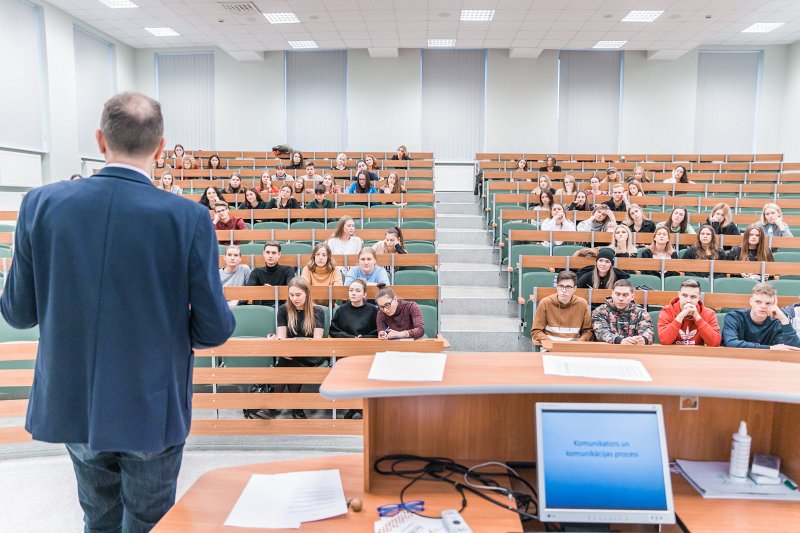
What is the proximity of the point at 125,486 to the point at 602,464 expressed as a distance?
1.05m

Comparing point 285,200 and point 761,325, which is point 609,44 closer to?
point 285,200

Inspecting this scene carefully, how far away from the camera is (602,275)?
14.1ft

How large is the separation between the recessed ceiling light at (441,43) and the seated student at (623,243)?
22.5 feet

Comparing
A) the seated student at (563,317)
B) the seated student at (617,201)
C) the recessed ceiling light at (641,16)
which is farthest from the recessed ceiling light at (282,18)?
the seated student at (563,317)

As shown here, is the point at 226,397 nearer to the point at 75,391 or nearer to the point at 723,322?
the point at 75,391

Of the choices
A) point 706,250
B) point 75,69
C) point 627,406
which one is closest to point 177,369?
point 627,406

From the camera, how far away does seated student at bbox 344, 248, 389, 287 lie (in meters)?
4.39

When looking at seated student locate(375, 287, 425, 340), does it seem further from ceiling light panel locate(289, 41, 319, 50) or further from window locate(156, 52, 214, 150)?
window locate(156, 52, 214, 150)

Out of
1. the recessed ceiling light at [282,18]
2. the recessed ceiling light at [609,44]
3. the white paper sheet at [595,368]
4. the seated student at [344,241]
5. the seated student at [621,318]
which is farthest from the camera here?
the recessed ceiling light at [609,44]

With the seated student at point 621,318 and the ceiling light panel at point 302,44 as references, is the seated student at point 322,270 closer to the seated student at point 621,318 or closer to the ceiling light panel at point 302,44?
the seated student at point 621,318

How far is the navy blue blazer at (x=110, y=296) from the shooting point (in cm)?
109

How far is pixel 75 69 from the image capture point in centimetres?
984

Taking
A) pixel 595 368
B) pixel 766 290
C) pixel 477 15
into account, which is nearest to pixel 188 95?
pixel 477 15

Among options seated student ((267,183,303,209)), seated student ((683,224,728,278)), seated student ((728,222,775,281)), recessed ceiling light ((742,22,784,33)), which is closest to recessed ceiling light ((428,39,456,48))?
recessed ceiling light ((742,22,784,33))
